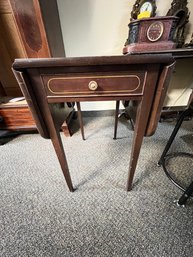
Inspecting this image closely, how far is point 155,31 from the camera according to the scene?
3.22ft

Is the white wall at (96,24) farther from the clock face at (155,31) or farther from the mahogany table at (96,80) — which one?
the mahogany table at (96,80)

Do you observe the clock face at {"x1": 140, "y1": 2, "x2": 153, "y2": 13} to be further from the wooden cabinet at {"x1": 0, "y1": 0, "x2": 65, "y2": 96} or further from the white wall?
the wooden cabinet at {"x1": 0, "y1": 0, "x2": 65, "y2": 96}

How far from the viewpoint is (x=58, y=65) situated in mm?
393

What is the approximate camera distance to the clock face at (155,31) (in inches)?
37.7

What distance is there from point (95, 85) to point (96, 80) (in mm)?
17

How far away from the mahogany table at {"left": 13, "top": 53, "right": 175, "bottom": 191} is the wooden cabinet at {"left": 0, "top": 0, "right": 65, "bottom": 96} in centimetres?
64

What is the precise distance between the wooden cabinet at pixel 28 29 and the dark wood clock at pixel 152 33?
622 millimetres

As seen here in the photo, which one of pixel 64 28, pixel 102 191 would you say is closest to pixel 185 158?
pixel 102 191

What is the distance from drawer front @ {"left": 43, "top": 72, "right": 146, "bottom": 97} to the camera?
44cm

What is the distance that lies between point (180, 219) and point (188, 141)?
0.76m

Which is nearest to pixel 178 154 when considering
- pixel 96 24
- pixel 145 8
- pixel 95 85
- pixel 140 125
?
pixel 140 125

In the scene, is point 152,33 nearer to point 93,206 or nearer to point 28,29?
point 28,29

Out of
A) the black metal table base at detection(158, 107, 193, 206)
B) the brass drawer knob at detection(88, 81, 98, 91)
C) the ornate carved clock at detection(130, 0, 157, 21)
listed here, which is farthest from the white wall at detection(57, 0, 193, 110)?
the brass drawer knob at detection(88, 81, 98, 91)

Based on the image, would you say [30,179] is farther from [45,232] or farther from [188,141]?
[188,141]
